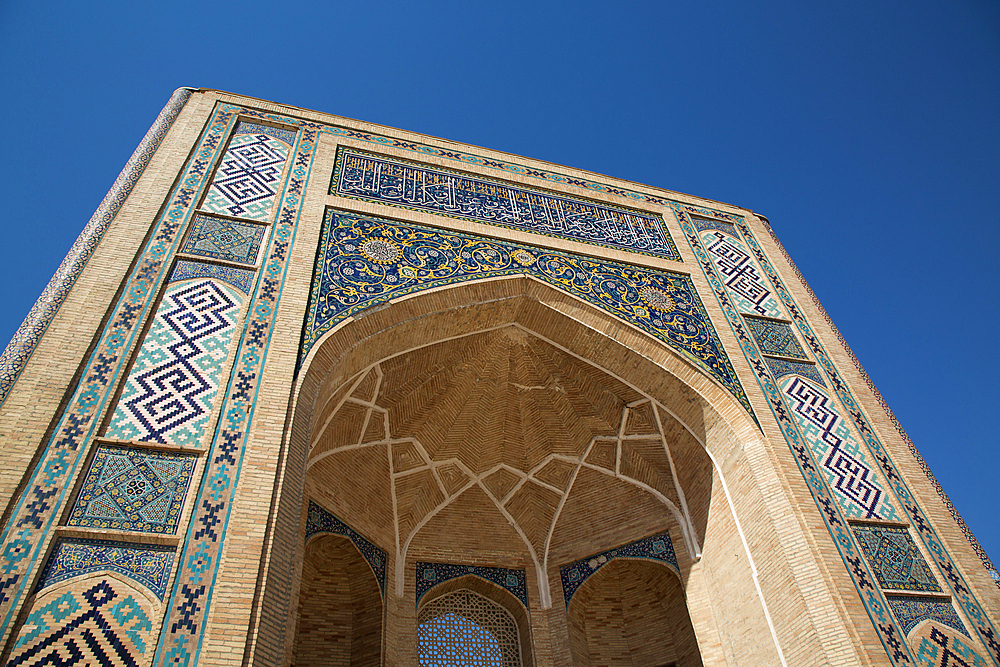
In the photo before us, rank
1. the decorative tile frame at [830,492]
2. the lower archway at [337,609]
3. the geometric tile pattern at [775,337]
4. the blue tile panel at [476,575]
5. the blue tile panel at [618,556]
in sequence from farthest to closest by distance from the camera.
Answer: the blue tile panel at [476,575] < the blue tile panel at [618,556] < the geometric tile pattern at [775,337] < the lower archway at [337,609] < the decorative tile frame at [830,492]

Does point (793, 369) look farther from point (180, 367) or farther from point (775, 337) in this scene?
point (180, 367)

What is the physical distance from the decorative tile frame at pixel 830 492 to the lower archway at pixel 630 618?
166 cm

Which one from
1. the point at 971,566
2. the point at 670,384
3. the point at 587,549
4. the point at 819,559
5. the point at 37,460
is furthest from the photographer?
the point at 587,549

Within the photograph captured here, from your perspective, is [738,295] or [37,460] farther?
[738,295]

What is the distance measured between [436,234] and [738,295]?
99.9 inches

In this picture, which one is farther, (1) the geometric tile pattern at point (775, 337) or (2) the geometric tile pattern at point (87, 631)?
(1) the geometric tile pattern at point (775, 337)

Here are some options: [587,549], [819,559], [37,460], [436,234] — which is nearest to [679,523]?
[587,549]

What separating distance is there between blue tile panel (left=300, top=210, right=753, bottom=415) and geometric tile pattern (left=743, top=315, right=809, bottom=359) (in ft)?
1.30

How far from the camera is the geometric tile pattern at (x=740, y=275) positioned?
6.14 metres

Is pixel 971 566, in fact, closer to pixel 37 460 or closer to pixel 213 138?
pixel 37 460

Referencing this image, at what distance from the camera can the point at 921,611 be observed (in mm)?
4340

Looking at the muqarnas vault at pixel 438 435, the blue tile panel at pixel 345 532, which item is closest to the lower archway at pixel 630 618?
the muqarnas vault at pixel 438 435

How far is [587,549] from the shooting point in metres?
6.35

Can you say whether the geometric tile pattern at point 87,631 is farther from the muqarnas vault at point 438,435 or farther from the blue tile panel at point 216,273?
the blue tile panel at point 216,273
